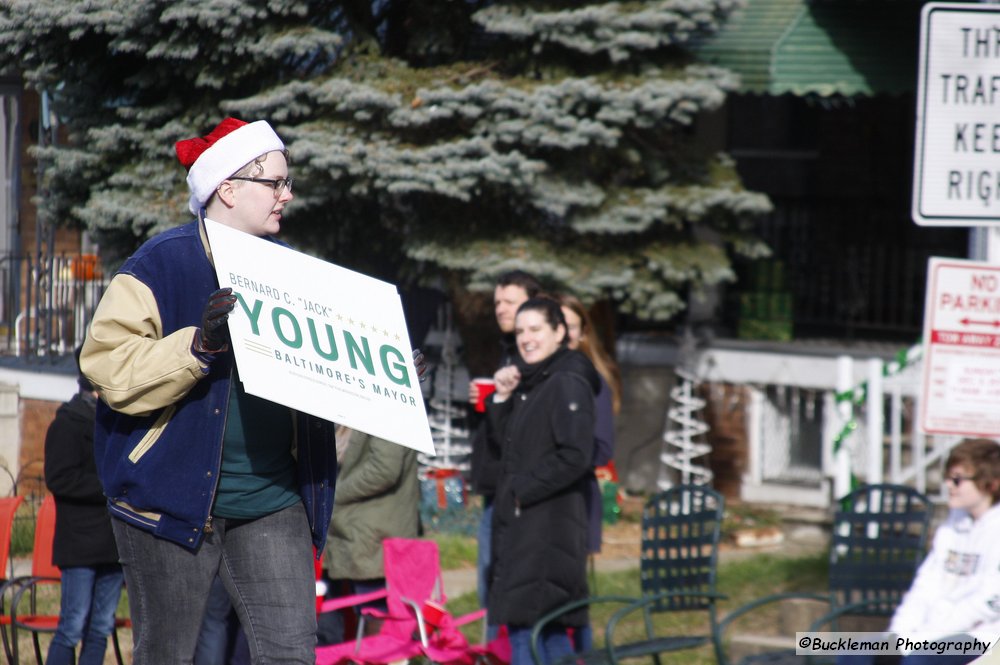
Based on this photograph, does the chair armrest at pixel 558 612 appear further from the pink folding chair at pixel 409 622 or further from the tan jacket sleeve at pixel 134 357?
the tan jacket sleeve at pixel 134 357

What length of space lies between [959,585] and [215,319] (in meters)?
3.29

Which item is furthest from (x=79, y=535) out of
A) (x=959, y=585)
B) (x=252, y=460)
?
(x=959, y=585)

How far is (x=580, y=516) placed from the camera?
18.7ft

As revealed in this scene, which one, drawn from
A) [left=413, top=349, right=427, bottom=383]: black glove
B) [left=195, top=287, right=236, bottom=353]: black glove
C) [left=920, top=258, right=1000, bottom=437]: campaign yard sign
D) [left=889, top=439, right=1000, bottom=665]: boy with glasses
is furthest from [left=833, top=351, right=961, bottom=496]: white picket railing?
[left=195, top=287, right=236, bottom=353]: black glove

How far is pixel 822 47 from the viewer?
10.4m

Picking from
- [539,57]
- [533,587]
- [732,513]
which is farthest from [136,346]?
[732,513]

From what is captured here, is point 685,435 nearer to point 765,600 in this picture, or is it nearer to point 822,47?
point 822,47

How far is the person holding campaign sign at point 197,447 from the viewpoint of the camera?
3.35 metres

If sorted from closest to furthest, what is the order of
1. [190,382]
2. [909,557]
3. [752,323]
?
1. [190,382]
2. [909,557]
3. [752,323]

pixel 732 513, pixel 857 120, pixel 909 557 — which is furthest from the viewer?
pixel 857 120

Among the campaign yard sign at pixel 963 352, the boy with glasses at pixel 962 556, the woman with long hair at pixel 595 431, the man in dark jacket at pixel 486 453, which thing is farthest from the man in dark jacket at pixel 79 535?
the campaign yard sign at pixel 963 352

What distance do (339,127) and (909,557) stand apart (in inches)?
178

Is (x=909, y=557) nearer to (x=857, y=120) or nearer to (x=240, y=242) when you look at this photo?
(x=240, y=242)

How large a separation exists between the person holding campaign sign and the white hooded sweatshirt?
263cm
